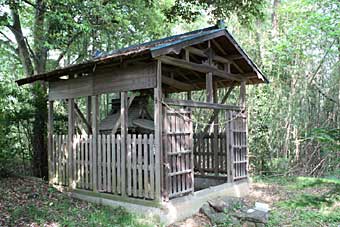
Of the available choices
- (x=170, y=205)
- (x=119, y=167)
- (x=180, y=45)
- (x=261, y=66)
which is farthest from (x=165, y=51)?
(x=261, y=66)

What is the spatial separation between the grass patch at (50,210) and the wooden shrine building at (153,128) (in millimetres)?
315

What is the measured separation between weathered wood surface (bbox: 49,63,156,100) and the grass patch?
2141 mm

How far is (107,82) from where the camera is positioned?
611 centimetres

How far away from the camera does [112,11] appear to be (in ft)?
27.7

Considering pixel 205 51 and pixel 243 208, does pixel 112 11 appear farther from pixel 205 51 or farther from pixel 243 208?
pixel 243 208

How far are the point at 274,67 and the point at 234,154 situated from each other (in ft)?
13.4

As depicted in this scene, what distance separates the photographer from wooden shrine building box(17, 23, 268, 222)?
5.37m

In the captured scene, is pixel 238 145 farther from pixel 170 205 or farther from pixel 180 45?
pixel 180 45

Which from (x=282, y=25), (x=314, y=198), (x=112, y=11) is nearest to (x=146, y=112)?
(x=112, y=11)

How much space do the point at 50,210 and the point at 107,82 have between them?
257 cm

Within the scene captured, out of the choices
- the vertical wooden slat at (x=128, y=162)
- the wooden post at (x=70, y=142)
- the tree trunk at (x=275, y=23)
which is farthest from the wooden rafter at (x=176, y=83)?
the tree trunk at (x=275, y=23)

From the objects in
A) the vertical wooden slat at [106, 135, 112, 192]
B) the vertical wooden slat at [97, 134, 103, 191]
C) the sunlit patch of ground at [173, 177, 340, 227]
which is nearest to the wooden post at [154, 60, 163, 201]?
the sunlit patch of ground at [173, 177, 340, 227]

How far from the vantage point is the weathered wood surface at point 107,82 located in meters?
5.49

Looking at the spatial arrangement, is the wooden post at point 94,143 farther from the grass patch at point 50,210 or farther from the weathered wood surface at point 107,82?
the grass patch at point 50,210
